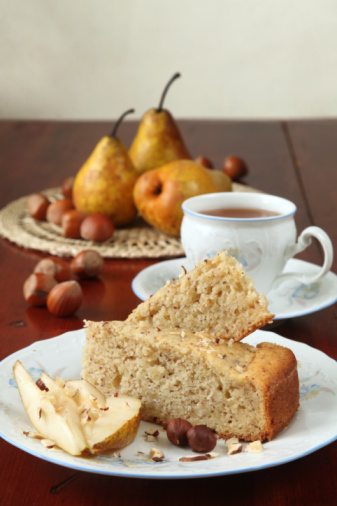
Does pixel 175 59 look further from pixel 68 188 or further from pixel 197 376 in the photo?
pixel 197 376

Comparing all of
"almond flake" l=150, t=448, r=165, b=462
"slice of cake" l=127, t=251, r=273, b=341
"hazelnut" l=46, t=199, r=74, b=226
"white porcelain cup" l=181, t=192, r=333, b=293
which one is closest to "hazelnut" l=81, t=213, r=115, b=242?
"hazelnut" l=46, t=199, r=74, b=226

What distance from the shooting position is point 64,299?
4.87ft

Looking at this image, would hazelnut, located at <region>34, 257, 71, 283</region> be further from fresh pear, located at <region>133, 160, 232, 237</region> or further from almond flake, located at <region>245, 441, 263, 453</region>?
almond flake, located at <region>245, 441, 263, 453</region>

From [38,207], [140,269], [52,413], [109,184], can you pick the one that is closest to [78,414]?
[52,413]

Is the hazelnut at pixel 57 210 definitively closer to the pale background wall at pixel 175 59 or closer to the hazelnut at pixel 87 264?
the hazelnut at pixel 87 264

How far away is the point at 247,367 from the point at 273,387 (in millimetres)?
50

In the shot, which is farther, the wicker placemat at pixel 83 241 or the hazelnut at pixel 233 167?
the hazelnut at pixel 233 167

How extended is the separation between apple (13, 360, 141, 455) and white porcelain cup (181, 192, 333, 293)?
21.5 inches

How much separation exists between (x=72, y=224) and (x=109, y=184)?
0.16 metres

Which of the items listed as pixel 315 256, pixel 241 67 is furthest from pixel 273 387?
pixel 241 67

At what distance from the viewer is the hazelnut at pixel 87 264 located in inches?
66.7

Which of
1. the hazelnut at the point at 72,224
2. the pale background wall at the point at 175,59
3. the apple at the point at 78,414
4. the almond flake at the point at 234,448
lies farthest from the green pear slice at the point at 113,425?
the pale background wall at the point at 175,59

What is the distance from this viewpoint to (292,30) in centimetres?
565

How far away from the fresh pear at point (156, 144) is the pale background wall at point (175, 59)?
333cm
